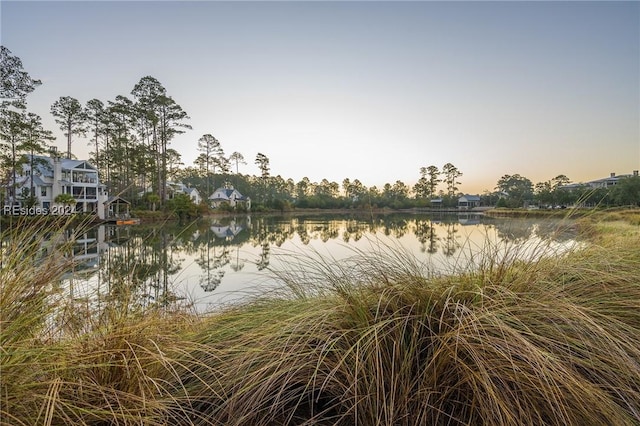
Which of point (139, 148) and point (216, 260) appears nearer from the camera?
point (216, 260)

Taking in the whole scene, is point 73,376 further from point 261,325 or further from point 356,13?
point 356,13

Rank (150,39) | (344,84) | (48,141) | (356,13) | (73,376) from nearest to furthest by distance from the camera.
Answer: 1. (73,376)
2. (356,13)
3. (150,39)
4. (344,84)
5. (48,141)

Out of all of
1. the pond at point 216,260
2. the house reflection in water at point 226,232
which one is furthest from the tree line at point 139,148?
the house reflection in water at point 226,232

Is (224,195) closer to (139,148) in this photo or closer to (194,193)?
(194,193)

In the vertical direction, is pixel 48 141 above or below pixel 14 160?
above

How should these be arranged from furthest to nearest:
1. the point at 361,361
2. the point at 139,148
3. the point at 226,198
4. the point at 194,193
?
the point at 226,198, the point at 194,193, the point at 139,148, the point at 361,361

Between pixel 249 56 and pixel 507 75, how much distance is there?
391 inches

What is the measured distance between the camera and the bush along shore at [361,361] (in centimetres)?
100

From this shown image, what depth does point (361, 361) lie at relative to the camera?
118cm

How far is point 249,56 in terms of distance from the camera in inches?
489

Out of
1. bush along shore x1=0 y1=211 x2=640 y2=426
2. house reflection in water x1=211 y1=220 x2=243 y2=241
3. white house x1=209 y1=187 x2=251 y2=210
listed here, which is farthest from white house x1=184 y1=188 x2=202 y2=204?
bush along shore x1=0 y1=211 x2=640 y2=426

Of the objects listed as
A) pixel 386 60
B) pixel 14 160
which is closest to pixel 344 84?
pixel 386 60

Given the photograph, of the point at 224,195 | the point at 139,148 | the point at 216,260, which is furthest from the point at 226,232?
the point at 224,195

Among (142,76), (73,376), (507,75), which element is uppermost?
(142,76)
